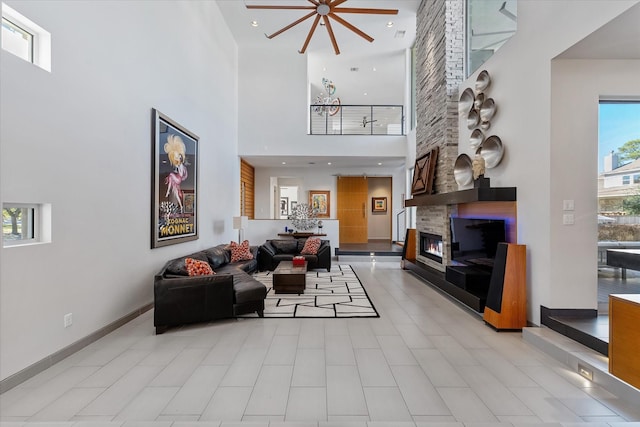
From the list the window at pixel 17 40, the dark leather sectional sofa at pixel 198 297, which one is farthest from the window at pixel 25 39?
the dark leather sectional sofa at pixel 198 297

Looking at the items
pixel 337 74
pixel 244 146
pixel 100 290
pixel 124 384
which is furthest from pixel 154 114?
pixel 337 74

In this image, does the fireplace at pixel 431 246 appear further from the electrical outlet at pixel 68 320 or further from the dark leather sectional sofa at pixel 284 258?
the electrical outlet at pixel 68 320

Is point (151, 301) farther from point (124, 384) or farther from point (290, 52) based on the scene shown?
point (290, 52)

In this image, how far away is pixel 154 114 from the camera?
444cm

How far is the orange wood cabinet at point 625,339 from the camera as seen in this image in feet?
7.22

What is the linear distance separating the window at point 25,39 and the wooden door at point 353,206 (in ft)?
33.4

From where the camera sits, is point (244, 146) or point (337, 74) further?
point (337, 74)

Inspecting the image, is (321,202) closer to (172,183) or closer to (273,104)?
(273,104)

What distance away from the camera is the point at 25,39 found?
102 inches

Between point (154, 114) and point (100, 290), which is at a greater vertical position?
point (154, 114)

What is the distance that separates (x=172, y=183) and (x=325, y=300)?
3082 millimetres

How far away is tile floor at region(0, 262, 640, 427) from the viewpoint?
209 centimetres

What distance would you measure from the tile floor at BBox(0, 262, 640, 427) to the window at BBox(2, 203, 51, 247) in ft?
3.75

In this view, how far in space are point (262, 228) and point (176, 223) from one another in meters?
4.51
